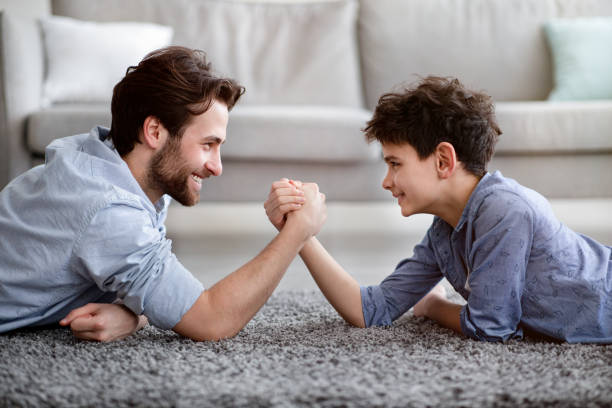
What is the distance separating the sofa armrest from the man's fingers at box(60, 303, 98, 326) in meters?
1.32

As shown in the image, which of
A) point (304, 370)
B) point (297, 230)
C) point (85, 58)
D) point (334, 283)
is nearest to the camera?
point (304, 370)

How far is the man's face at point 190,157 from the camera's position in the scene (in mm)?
1343

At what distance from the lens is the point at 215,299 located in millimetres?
1195

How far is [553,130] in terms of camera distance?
2396 millimetres

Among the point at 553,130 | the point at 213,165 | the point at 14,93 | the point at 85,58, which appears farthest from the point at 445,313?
the point at 85,58

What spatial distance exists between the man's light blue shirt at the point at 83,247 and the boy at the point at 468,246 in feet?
0.96

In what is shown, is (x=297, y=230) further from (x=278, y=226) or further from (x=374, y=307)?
(x=374, y=307)

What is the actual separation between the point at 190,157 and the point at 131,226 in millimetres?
245

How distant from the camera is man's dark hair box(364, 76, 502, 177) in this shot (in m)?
1.33

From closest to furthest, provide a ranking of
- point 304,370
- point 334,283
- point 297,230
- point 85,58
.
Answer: point 304,370
point 297,230
point 334,283
point 85,58

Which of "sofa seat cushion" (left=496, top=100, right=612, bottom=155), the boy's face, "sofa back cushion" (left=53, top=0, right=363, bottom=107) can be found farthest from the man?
"sofa back cushion" (left=53, top=0, right=363, bottom=107)

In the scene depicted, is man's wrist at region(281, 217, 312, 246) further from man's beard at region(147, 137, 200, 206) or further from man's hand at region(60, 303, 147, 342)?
man's hand at region(60, 303, 147, 342)

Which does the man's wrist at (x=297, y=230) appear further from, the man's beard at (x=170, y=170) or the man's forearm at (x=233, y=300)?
the man's beard at (x=170, y=170)

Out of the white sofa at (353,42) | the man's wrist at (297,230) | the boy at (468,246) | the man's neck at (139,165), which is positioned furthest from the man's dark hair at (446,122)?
the white sofa at (353,42)
